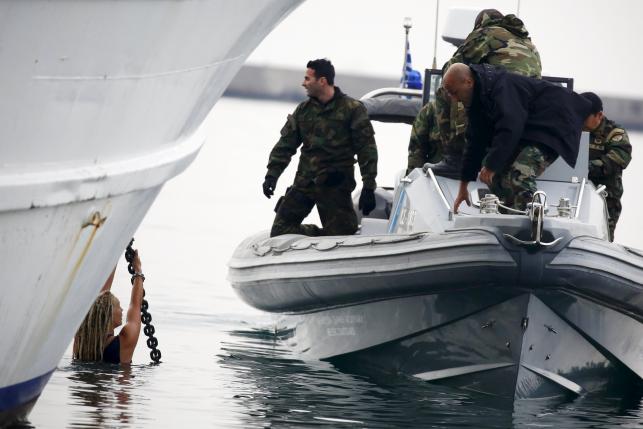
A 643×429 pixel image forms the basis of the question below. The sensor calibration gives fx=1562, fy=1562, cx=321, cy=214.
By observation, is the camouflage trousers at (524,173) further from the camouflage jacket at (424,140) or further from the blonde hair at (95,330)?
the blonde hair at (95,330)

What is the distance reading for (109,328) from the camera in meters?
9.33

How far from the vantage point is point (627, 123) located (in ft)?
275

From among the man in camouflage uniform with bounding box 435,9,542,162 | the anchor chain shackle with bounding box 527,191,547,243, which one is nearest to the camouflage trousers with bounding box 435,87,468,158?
the man in camouflage uniform with bounding box 435,9,542,162

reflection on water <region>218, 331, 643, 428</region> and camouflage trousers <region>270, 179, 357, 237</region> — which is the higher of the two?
camouflage trousers <region>270, 179, 357, 237</region>

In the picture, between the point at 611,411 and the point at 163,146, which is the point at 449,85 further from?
the point at 163,146

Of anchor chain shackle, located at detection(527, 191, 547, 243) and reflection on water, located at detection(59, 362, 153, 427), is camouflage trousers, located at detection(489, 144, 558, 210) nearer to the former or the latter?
anchor chain shackle, located at detection(527, 191, 547, 243)

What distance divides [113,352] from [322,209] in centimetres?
255

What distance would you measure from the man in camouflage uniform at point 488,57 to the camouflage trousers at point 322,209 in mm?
1189

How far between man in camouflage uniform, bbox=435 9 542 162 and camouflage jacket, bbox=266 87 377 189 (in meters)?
0.84

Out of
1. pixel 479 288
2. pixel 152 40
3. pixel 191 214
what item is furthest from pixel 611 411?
pixel 191 214

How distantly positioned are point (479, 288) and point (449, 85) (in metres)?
1.27

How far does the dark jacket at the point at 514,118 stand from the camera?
9.38m

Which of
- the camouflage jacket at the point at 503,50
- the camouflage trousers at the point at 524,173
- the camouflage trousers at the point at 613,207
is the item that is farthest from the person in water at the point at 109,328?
the camouflage trousers at the point at 613,207

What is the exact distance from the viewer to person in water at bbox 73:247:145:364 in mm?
9125
